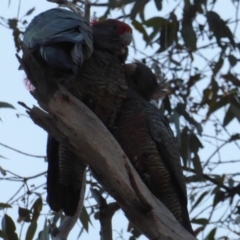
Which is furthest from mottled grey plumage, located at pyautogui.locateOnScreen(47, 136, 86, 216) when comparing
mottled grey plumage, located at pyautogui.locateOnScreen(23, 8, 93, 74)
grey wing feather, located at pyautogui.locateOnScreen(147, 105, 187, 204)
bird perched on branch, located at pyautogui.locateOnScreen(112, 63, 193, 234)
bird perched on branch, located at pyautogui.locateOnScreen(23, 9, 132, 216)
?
mottled grey plumage, located at pyautogui.locateOnScreen(23, 8, 93, 74)

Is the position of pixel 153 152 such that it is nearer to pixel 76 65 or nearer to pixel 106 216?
pixel 106 216

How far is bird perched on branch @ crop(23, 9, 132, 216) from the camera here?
303 centimetres

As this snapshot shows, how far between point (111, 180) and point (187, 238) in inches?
13.9

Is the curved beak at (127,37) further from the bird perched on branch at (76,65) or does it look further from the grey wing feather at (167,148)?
the grey wing feather at (167,148)

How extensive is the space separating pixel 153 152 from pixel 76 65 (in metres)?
0.70

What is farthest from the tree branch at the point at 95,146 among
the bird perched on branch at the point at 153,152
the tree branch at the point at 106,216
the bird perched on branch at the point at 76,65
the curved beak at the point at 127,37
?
the curved beak at the point at 127,37

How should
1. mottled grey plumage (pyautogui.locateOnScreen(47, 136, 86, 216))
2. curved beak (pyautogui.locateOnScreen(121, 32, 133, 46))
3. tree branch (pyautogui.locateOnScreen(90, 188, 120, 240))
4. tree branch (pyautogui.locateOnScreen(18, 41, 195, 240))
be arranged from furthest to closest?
curved beak (pyautogui.locateOnScreen(121, 32, 133, 46)), mottled grey plumage (pyautogui.locateOnScreen(47, 136, 86, 216)), tree branch (pyautogui.locateOnScreen(90, 188, 120, 240)), tree branch (pyautogui.locateOnScreen(18, 41, 195, 240))

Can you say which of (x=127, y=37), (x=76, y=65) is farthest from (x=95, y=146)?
(x=127, y=37)

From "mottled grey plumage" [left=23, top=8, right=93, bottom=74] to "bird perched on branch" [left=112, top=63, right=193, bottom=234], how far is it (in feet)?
1.43

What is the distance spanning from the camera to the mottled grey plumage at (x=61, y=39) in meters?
3.00

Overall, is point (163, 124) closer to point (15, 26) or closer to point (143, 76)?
point (143, 76)

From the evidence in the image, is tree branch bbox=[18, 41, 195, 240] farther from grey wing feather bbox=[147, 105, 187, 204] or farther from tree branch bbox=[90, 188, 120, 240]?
grey wing feather bbox=[147, 105, 187, 204]

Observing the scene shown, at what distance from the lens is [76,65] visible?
9.87 ft

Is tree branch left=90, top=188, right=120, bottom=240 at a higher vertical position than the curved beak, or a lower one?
lower
